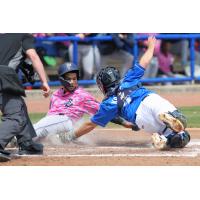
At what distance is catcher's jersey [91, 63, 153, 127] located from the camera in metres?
8.30

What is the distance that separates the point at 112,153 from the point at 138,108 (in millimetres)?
586

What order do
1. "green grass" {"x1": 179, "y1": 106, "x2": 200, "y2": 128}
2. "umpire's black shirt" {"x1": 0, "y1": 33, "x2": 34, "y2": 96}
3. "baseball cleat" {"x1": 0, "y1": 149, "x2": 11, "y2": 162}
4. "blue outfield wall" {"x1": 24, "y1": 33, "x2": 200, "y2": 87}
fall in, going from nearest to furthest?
1. "baseball cleat" {"x1": 0, "y1": 149, "x2": 11, "y2": 162}
2. "umpire's black shirt" {"x1": 0, "y1": 33, "x2": 34, "y2": 96}
3. "green grass" {"x1": 179, "y1": 106, "x2": 200, "y2": 128}
4. "blue outfield wall" {"x1": 24, "y1": 33, "x2": 200, "y2": 87}

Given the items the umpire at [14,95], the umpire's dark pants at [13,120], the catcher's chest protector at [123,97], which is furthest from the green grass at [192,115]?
the umpire's dark pants at [13,120]

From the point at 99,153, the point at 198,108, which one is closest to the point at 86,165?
the point at 99,153

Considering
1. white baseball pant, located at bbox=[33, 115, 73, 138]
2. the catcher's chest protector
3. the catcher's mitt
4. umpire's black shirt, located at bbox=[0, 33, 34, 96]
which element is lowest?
the catcher's mitt

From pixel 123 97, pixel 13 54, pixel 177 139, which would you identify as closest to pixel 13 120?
pixel 13 54

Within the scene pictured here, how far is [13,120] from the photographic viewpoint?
777 cm

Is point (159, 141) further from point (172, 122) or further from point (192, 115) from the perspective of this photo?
point (192, 115)

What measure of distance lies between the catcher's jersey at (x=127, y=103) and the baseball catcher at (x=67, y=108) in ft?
2.90

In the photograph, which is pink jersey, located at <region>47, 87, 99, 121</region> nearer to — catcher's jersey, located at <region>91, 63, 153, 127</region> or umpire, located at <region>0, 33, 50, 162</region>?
catcher's jersey, located at <region>91, 63, 153, 127</region>

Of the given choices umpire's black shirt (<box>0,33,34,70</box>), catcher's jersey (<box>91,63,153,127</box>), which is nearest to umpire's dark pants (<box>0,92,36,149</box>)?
umpire's black shirt (<box>0,33,34,70</box>)

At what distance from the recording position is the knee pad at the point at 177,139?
318 inches

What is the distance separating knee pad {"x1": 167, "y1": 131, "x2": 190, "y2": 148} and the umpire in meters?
1.43

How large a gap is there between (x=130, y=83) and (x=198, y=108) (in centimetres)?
476
